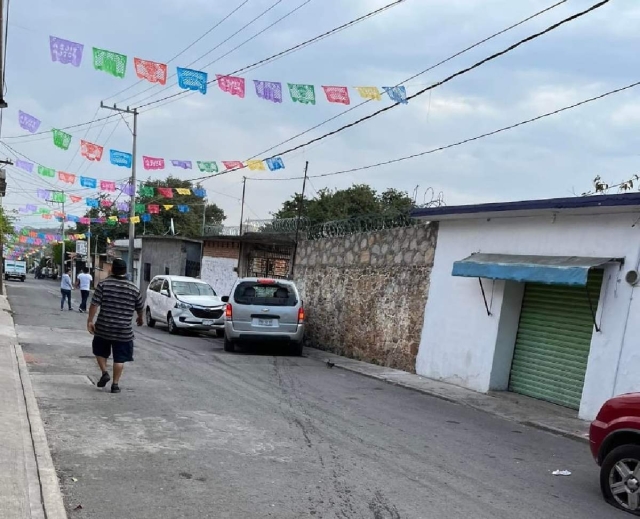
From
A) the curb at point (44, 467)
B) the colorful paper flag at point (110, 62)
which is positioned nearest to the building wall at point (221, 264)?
the colorful paper flag at point (110, 62)

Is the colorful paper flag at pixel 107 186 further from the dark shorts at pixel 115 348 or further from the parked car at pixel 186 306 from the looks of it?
the dark shorts at pixel 115 348

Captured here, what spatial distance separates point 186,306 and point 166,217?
141ft

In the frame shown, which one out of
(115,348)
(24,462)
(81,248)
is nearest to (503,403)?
(115,348)

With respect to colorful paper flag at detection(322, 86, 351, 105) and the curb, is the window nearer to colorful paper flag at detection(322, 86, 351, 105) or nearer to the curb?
colorful paper flag at detection(322, 86, 351, 105)

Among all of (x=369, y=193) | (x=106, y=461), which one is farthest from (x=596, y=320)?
(x=369, y=193)

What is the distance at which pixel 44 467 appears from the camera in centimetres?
464

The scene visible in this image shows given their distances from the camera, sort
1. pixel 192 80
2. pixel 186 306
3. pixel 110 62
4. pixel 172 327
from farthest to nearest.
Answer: pixel 172 327 < pixel 186 306 < pixel 192 80 < pixel 110 62

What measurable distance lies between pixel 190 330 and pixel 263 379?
9.31 meters

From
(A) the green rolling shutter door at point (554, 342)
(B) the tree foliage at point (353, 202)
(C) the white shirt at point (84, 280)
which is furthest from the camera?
(B) the tree foliage at point (353, 202)

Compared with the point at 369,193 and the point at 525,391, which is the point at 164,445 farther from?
the point at 369,193

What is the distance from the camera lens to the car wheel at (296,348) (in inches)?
540

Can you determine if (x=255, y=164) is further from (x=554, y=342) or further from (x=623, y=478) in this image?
(x=623, y=478)

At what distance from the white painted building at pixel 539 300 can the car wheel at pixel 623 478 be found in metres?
3.35

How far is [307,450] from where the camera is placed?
19.2 feet
